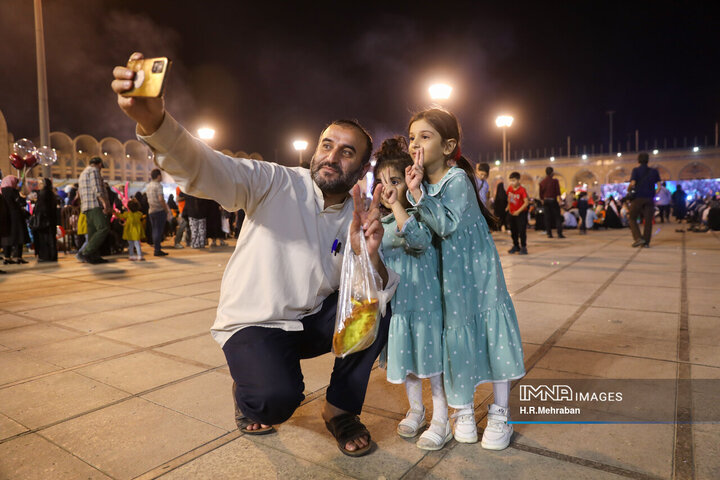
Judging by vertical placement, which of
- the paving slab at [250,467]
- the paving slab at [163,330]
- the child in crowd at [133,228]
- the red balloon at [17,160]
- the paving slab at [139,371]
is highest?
the red balloon at [17,160]

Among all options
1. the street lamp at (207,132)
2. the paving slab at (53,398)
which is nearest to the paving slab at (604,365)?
the paving slab at (53,398)

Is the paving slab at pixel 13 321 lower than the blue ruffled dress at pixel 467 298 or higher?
lower

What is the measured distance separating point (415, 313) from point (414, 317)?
2 cm

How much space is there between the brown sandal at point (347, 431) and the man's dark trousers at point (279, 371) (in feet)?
0.18

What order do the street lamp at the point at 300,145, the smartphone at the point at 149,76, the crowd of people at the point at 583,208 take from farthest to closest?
the street lamp at the point at 300,145 < the crowd of people at the point at 583,208 < the smartphone at the point at 149,76

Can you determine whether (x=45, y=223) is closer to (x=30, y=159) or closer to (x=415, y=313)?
(x=30, y=159)

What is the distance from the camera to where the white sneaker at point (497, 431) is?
6.56 feet

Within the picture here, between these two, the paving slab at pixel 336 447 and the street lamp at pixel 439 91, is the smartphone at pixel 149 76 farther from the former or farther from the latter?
the street lamp at pixel 439 91

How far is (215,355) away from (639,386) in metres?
2.62

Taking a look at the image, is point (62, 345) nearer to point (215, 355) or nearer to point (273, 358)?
point (215, 355)

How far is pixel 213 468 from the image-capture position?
6.10ft

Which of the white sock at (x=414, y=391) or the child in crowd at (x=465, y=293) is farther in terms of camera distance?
the white sock at (x=414, y=391)

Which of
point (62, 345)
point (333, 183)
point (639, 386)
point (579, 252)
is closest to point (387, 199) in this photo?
point (333, 183)

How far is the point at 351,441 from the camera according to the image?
1.99 metres
